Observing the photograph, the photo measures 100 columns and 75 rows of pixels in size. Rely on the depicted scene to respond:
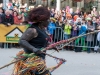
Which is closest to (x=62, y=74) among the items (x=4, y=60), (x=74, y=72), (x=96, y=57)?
(x=74, y=72)

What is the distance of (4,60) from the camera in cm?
947

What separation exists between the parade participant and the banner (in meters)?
7.35

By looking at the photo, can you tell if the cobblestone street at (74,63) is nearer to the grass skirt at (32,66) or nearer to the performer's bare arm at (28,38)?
the grass skirt at (32,66)

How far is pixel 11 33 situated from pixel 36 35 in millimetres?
7577

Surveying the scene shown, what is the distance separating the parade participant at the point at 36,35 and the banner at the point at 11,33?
7352 mm

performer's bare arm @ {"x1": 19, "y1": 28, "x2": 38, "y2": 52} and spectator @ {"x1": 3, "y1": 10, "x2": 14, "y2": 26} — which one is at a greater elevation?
performer's bare arm @ {"x1": 19, "y1": 28, "x2": 38, "y2": 52}

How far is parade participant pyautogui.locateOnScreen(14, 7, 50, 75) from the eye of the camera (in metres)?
4.57

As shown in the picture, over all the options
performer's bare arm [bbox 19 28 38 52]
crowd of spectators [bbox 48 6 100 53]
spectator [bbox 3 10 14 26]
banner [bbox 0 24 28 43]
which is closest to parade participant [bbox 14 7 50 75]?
performer's bare arm [bbox 19 28 38 52]

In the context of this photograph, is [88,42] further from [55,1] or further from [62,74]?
[55,1]

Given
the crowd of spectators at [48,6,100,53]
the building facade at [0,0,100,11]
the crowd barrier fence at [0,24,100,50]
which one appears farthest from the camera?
the building facade at [0,0,100,11]

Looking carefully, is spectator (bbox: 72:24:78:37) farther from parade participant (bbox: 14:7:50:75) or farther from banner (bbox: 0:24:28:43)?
parade participant (bbox: 14:7:50:75)

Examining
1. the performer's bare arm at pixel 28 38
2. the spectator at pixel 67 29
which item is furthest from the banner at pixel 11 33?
the performer's bare arm at pixel 28 38

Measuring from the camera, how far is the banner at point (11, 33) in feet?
39.6

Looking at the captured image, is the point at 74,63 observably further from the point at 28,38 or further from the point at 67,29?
the point at 28,38
